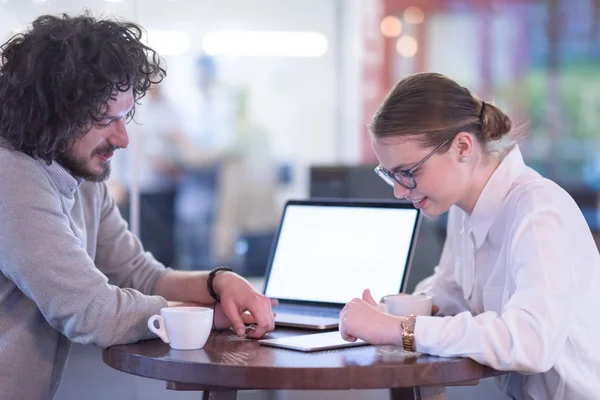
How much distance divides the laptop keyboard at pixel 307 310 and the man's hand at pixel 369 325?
0.37 meters

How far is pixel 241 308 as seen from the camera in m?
1.94

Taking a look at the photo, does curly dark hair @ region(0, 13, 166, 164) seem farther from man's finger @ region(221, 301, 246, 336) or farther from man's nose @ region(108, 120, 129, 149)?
man's finger @ region(221, 301, 246, 336)

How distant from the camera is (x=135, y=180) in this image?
3.15 meters

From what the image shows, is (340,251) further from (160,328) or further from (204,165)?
(204,165)

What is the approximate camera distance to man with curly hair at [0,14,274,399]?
1.72m

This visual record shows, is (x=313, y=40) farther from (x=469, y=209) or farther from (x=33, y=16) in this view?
(x=469, y=209)

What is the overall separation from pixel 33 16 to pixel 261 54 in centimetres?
396

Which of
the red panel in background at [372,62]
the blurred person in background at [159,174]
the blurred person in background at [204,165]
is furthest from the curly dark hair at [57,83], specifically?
the red panel in background at [372,62]

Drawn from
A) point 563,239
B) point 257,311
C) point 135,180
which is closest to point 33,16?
point 135,180

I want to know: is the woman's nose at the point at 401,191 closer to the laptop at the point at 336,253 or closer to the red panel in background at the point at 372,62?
the laptop at the point at 336,253

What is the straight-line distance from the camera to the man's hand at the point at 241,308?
6.12 ft

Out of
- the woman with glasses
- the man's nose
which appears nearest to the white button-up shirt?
the woman with glasses

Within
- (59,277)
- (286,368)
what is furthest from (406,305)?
(59,277)

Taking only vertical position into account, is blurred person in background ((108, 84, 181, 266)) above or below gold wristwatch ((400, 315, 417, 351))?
below
